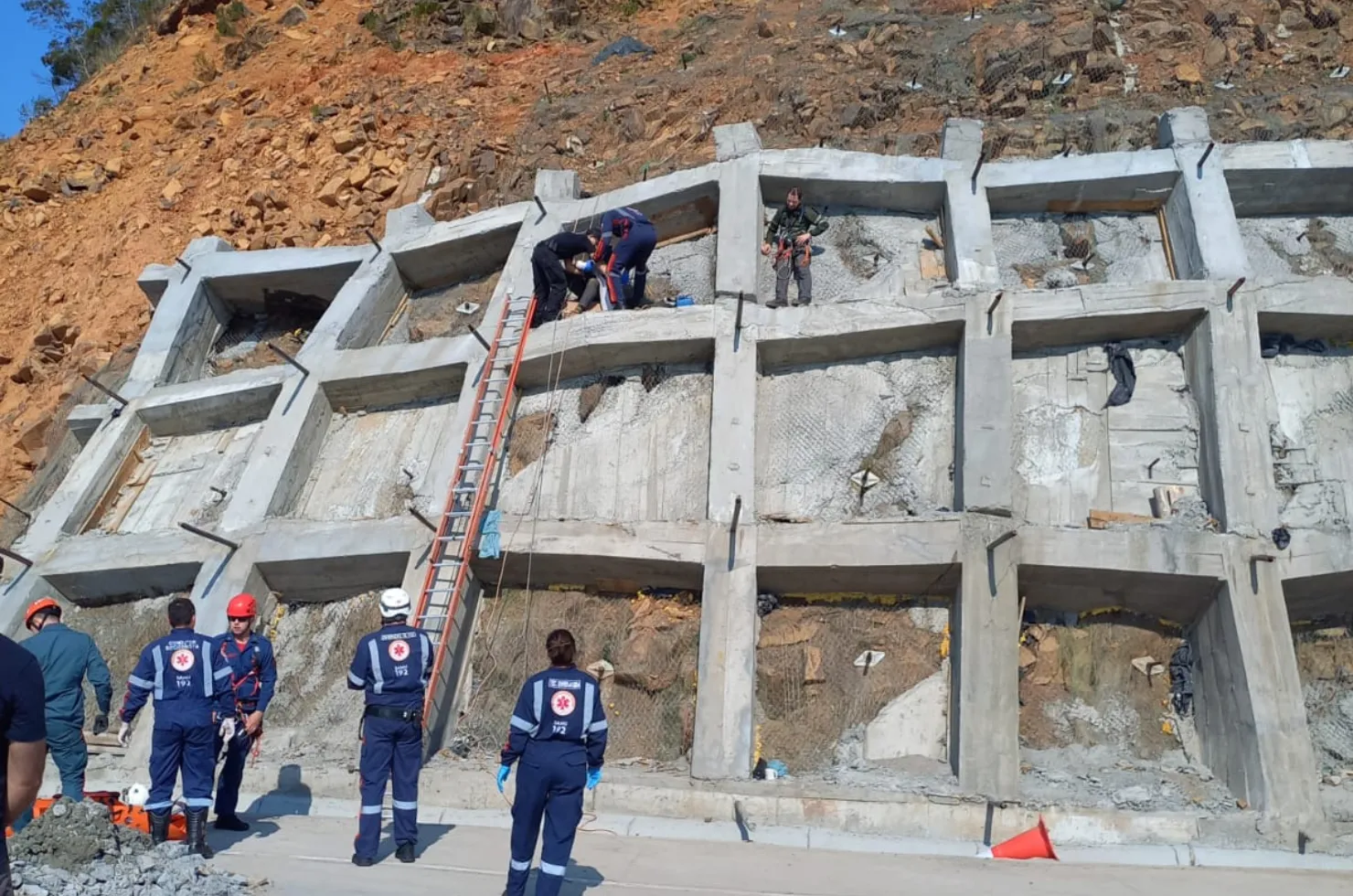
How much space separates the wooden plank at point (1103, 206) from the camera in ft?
40.3

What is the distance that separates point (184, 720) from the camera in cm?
674

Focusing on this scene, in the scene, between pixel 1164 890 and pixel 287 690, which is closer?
pixel 1164 890

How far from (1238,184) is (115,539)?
43.5 ft

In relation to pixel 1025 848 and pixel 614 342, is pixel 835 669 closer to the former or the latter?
pixel 1025 848

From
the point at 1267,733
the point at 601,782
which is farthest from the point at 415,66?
the point at 1267,733

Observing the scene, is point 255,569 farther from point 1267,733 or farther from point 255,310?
point 1267,733

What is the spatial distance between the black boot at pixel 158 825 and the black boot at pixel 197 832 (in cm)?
20

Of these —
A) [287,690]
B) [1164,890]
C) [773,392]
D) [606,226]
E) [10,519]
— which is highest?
[606,226]

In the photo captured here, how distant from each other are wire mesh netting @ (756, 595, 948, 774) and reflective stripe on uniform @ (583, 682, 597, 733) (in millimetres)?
3906

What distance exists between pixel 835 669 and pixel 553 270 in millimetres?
5661

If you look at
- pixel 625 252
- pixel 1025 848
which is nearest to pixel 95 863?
pixel 1025 848

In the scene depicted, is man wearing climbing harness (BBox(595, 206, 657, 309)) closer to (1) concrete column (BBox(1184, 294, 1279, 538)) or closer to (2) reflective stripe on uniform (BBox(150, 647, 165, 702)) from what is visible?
(1) concrete column (BBox(1184, 294, 1279, 538))

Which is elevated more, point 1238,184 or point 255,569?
point 1238,184

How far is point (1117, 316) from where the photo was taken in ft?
34.7
